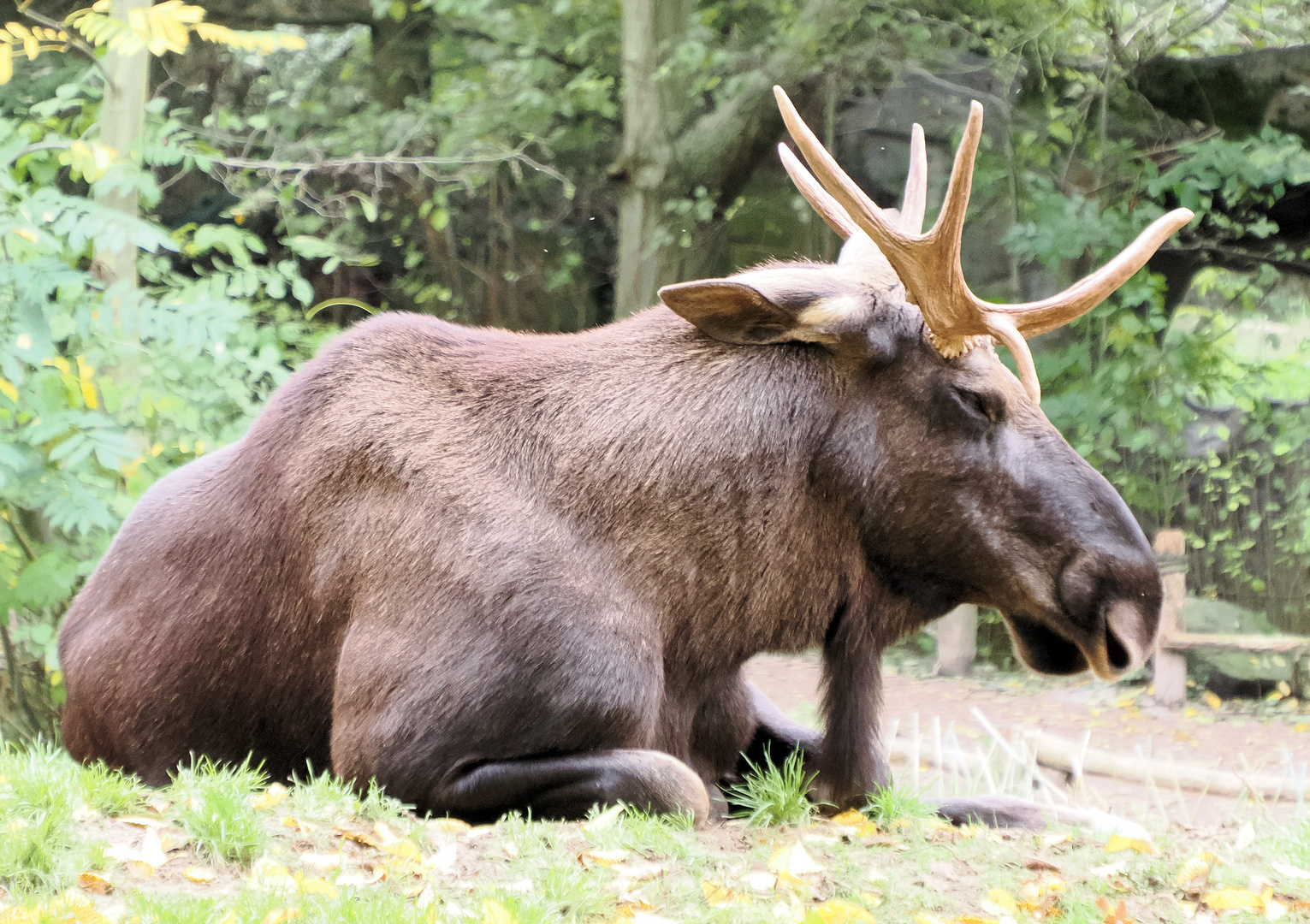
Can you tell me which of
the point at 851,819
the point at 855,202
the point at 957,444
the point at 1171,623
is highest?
the point at 855,202

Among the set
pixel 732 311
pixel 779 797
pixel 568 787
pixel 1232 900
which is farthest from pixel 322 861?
pixel 1232 900

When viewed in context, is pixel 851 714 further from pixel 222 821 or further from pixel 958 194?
pixel 222 821

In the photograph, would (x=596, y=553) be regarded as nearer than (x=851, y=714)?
Yes

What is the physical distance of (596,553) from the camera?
269 cm

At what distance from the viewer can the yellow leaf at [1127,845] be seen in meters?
2.51

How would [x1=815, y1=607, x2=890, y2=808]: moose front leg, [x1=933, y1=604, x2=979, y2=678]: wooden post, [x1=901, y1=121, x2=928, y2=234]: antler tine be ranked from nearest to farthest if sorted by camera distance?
1. [x1=815, y1=607, x2=890, y2=808]: moose front leg
2. [x1=901, y1=121, x2=928, y2=234]: antler tine
3. [x1=933, y1=604, x2=979, y2=678]: wooden post

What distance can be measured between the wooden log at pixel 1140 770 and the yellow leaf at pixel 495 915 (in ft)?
11.6

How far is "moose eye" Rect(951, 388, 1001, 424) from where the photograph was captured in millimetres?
2789

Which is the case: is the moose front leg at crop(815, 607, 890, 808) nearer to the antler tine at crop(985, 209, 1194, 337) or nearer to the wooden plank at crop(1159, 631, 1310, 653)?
the antler tine at crop(985, 209, 1194, 337)

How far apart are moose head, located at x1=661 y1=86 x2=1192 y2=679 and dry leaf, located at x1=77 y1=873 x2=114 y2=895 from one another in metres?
1.53

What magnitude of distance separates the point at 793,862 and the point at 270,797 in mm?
970

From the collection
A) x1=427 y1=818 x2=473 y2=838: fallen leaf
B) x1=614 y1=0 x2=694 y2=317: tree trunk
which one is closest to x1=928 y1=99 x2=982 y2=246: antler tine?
x1=427 y1=818 x2=473 y2=838: fallen leaf

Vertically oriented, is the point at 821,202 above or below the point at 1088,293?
above

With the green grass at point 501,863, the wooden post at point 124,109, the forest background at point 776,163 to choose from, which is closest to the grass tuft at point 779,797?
the green grass at point 501,863
